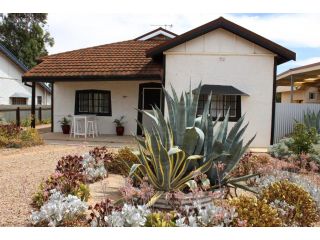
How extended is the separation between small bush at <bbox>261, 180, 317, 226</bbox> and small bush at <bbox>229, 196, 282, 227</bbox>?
441 mm

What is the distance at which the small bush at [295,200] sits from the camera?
4.84 metres

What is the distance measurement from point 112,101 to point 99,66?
1787 millimetres

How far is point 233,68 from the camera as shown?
13195mm

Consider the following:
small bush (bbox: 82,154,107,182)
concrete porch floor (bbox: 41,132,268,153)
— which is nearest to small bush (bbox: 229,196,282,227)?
small bush (bbox: 82,154,107,182)

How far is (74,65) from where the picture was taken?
612 inches

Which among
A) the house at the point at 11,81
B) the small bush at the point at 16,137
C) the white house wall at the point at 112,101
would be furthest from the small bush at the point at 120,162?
the house at the point at 11,81

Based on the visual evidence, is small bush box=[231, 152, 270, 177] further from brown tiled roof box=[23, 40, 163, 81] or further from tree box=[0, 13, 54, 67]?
tree box=[0, 13, 54, 67]

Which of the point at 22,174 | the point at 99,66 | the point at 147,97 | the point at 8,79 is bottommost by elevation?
the point at 22,174

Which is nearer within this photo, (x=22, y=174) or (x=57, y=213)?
(x=57, y=213)

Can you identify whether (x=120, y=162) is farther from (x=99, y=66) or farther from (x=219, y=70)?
(x=99, y=66)

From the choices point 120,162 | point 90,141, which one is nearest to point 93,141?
point 90,141

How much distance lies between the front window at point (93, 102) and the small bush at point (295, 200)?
11.6 m

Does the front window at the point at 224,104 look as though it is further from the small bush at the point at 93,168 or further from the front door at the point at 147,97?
the small bush at the point at 93,168

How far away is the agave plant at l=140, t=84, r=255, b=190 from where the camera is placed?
5520 millimetres
